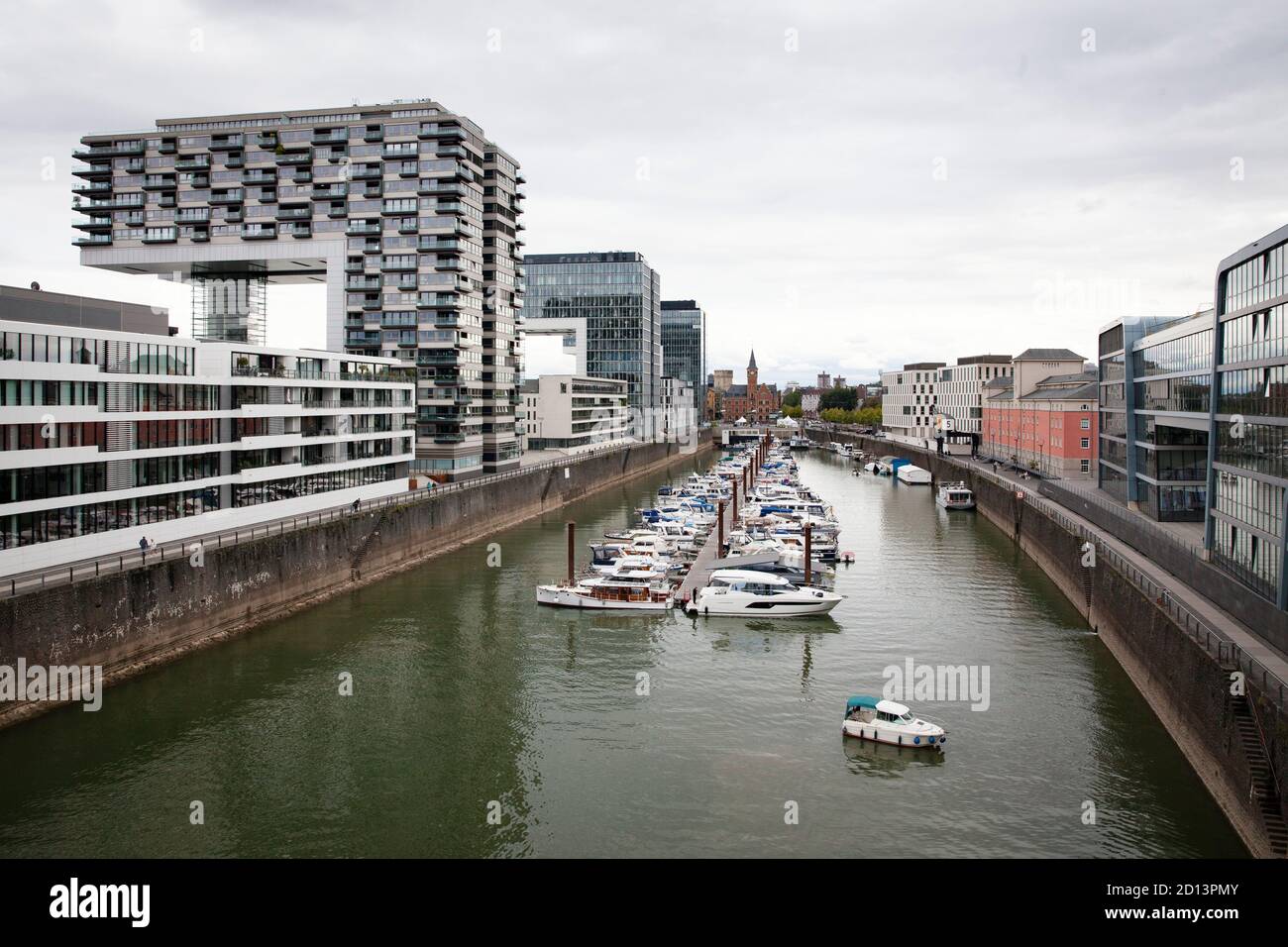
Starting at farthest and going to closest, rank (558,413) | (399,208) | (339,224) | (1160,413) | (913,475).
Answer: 1. (558,413)
2. (913,475)
3. (339,224)
4. (399,208)
5. (1160,413)

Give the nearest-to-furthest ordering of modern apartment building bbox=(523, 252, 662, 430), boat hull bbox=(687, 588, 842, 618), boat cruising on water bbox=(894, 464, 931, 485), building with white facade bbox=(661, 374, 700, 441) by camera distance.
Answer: boat hull bbox=(687, 588, 842, 618) → boat cruising on water bbox=(894, 464, 931, 485) → modern apartment building bbox=(523, 252, 662, 430) → building with white facade bbox=(661, 374, 700, 441)

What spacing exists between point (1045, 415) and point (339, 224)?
61398mm

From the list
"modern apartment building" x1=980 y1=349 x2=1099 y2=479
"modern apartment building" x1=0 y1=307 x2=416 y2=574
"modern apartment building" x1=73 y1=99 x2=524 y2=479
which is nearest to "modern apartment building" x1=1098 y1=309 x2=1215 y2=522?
"modern apartment building" x1=980 y1=349 x2=1099 y2=479

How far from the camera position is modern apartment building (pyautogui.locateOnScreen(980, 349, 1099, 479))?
73938 mm

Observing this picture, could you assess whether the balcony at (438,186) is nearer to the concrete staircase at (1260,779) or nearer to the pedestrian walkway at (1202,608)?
the pedestrian walkway at (1202,608)

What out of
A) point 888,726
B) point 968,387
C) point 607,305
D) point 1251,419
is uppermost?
point 607,305

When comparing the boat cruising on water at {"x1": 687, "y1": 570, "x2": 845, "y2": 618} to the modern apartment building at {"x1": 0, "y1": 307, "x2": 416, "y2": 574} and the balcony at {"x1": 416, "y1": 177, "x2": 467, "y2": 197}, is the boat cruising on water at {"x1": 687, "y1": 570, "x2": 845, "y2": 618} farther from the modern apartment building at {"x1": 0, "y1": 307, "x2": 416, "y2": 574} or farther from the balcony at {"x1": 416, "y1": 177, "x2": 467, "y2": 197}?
the balcony at {"x1": 416, "y1": 177, "x2": 467, "y2": 197}

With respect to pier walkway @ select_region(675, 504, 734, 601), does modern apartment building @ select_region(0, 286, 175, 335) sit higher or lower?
higher

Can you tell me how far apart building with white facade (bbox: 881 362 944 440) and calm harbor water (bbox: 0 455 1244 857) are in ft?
358

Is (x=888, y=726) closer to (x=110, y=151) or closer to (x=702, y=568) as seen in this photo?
(x=702, y=568)

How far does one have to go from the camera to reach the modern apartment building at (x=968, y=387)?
120 m

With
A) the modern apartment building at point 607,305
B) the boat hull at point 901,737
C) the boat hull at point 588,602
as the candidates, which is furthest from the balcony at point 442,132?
the modern apartment building at point 607,305

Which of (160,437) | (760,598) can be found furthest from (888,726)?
(160,437)

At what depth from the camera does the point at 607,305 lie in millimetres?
158250
